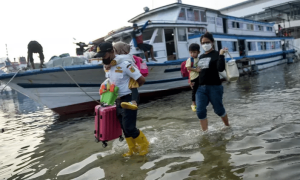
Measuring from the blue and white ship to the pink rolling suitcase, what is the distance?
5.14 m

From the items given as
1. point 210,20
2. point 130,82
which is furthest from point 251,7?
point 130,82

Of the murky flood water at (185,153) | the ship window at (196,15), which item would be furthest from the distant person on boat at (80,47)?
the murky flood water at (185,153)

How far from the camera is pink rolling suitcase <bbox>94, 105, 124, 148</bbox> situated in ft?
11.2

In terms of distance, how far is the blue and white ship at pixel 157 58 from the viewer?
27.1ft

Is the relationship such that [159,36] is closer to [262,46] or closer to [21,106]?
[21,106]

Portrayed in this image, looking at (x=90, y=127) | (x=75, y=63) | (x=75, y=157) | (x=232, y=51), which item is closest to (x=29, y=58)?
(x=75, y=63)

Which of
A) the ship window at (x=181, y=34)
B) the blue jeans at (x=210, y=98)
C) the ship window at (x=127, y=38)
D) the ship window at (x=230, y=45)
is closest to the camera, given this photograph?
the blue jeans at (x=210, y=98)

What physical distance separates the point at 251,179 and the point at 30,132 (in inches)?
246

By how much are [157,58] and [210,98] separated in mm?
7249

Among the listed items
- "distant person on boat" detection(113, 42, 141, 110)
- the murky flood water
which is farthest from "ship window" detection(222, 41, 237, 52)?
"distant person on boat" detection(113, 42, 141, 110)

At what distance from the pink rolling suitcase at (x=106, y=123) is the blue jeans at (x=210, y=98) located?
57.2 inches

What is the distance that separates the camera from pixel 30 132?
672 cm

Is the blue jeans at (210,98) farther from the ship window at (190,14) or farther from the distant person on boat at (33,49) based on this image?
the ship window at (190,14)

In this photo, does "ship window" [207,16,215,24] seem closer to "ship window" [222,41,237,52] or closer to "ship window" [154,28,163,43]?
"ship window" [222,41,237,52]
